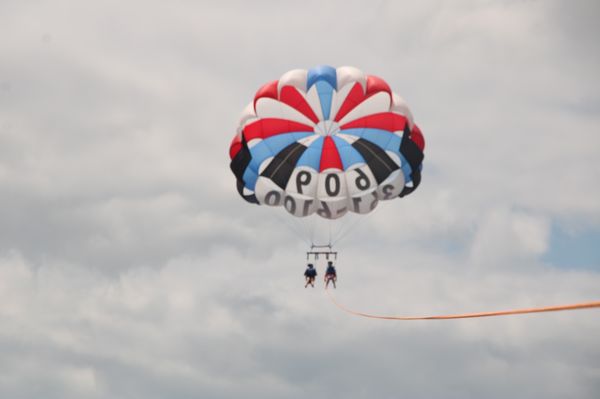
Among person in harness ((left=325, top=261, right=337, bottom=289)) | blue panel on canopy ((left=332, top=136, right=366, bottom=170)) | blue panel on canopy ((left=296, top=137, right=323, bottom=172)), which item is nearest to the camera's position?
person in harness ((left=325, top=261, right=337, bottom=289))

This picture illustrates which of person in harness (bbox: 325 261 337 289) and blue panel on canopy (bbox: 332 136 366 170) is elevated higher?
blue panel on canopy (bbox: 332 136 366 170)

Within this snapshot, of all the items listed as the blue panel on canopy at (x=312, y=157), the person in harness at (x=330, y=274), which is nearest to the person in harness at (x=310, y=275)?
the person in harness at (x=330, y=274)

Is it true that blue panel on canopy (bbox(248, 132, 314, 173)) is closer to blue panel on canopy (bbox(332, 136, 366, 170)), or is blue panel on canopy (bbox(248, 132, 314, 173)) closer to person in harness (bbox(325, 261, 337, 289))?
blue panel on canopy (bbox(332, 136, 366, 170))

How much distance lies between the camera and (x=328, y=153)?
118 feet

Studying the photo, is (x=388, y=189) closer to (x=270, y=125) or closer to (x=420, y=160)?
(x=420, y=160)

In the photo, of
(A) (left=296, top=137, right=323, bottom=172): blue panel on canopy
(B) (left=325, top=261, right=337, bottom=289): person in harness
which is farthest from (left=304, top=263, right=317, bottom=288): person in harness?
(A) (left=296, top=137, right=323, bottom=172): blue panel on canopy

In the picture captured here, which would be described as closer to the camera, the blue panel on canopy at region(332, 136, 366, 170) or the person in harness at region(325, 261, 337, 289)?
the person in harness at region(325, 261, 337, 289)

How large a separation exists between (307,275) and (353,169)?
4.83m

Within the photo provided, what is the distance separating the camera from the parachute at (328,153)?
1379 inches

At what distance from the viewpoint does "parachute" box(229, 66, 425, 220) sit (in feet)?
115

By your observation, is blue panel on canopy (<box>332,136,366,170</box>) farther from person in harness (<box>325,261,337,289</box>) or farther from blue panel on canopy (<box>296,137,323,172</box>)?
person in harness (<box>325,261,337,289</box>)

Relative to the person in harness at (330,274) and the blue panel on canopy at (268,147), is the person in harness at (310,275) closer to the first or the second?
the person in harness at (330,274)

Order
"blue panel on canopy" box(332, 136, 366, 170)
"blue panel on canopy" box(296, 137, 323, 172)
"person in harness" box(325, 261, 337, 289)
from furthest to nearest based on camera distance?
1. "blue panel on canopy" box(296, 137, 323, 172)
2. "blue panel on canopy" box(332, 136, 366, 170)
3. "person in harness" box(325, 261, 337, 289)

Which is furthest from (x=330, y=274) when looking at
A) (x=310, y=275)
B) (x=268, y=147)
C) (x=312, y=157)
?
Answer: (x=268, y=147)
